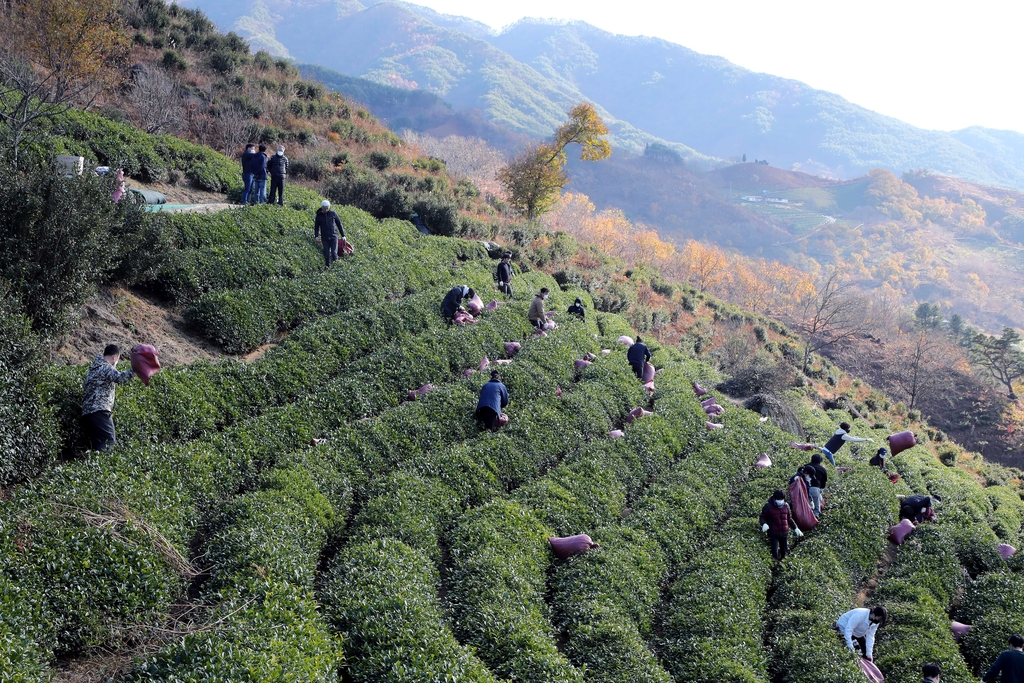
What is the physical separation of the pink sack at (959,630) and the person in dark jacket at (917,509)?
4318mm

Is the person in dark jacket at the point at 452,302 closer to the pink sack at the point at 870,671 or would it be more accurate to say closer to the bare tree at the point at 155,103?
the pink sack at the point at 870,671

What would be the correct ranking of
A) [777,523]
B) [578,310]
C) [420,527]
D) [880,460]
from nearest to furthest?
[420,527], [777,523], [880,460], [578,310]

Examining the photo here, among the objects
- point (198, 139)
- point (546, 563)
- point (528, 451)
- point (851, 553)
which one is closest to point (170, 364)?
point (528, 451)

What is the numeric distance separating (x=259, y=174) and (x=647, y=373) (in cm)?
1672

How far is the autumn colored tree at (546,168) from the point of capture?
43656mm

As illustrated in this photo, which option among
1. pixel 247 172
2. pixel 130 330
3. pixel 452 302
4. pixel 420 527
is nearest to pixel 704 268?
pixel 452 302

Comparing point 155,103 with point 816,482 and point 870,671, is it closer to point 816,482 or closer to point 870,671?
point 816,482

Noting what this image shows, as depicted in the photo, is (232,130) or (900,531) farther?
(232,130)

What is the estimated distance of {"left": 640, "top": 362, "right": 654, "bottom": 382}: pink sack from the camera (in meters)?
23.0

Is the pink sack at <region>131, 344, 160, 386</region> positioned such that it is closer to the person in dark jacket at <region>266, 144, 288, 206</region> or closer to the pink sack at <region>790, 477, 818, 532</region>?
the person in dark jacket at <region>266, 144, 288, 206</region>

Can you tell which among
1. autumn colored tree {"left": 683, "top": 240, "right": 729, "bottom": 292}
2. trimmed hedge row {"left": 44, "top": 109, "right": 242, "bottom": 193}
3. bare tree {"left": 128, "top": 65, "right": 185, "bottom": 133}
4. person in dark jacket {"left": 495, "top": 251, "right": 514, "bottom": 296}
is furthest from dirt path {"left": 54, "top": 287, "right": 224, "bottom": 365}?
autumn colored tree {"left": 683, "top": 240, "right": 729, "bottom": 292}

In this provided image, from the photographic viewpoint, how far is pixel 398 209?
3136 cm

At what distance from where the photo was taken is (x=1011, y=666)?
11102 millimetres

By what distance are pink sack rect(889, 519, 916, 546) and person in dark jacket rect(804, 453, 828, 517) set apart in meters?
1.93
